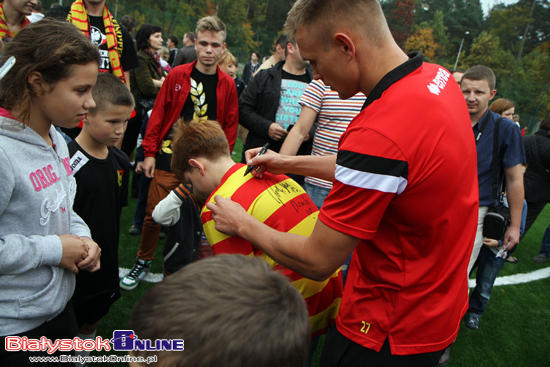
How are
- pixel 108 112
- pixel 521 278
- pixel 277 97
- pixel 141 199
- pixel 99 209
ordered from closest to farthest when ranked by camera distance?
pixel 99 209 < pixel 108 112 < pixel 277 97 < pixel 141 199 < pixel 521 278

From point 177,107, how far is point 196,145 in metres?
1.94

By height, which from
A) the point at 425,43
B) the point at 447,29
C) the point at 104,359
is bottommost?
the point at 104,359

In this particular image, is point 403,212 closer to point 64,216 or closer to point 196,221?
point 64,216

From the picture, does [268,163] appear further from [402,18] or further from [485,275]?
[402,18]

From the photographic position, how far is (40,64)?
154cm

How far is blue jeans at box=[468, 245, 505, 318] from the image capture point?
3875mm

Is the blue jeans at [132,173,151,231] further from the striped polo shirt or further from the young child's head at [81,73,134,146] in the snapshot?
the striped polo shirt

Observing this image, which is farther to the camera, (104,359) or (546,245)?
(546,245)

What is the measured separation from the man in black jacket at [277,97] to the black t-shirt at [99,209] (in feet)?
6.65

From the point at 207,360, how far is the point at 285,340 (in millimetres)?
182

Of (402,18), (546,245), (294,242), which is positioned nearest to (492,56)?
(402,18)

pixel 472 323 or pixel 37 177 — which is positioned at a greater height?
pixel 37 177

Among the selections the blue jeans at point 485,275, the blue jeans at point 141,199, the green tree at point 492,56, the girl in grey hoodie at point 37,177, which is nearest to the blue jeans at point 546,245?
the blue jeans at point 485,275

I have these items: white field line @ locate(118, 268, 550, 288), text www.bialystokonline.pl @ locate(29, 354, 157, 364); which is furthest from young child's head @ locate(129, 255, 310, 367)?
white field line @ locate(118, 268, 550, 288)
